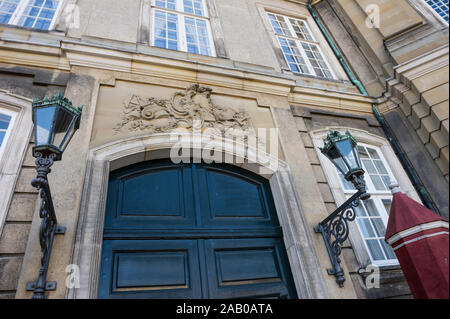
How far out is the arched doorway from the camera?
3.18m

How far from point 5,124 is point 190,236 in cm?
285

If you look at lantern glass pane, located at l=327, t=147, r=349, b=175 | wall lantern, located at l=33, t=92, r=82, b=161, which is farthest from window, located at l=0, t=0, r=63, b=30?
lantern glass pane, located at l=327, t=147, r=349, b=175

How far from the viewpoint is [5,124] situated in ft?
11.9

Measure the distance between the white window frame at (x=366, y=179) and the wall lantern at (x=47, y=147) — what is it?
3.72 meters

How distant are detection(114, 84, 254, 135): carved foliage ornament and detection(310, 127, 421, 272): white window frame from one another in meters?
1.47

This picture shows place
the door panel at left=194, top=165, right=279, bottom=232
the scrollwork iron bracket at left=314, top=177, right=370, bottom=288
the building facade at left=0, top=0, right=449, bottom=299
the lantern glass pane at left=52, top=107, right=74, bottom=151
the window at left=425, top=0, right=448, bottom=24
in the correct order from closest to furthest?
the lantern glass pane at left=52, top=107, right=74, bottom=151 → the building facade at left=0, top=0, right=449, bottom=299 → the scrollwork iron bracket at left=314, top=177, right=370, bottom=288 → the door panel at left=194, top=165, right=279, bottom=232 → the window at left=425, top=0, right=448, bottom=24

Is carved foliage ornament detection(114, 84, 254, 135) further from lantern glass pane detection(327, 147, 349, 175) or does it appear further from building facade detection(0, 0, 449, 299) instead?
lantern glass pane detection(327, 147, 349, 175)

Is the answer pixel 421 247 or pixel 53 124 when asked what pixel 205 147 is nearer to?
pixel 53 124

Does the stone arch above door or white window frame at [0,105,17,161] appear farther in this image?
white window frame at [0,105,17,161]

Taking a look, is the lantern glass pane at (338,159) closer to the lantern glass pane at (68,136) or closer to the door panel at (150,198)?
the door panel at (150,198)

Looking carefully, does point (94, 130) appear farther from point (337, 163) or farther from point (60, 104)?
point (337, 163)

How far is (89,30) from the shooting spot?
4.86m

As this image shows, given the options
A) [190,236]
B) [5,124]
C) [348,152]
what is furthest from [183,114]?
[348,152]
